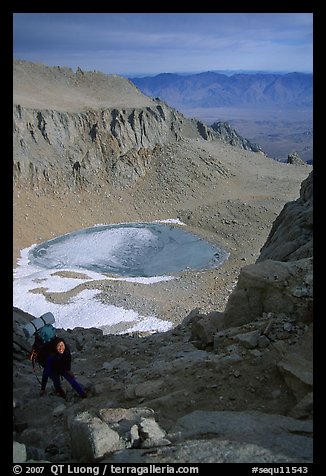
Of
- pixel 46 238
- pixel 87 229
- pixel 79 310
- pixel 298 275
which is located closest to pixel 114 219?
pixel 87 229

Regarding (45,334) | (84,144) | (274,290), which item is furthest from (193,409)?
(84,144)

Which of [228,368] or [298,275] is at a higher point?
[298,275]

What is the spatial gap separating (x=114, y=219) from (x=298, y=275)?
3939 cm

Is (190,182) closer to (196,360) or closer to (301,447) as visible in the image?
(196,360)

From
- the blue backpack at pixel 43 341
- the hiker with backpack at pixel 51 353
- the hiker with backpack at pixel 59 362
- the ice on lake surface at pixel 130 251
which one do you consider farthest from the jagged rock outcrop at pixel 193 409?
the ice on lake surface at pixel 130 251

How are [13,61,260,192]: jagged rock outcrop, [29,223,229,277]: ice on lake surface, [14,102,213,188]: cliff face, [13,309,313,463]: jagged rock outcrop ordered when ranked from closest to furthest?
[13,309,313,463]: jagged rock outcrop, [29,223,229,277]: ice on lake surface, [14,102,213,188]: cliff face, [13,61,260,192]: jagged rock outcrop

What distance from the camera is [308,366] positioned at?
291 inches

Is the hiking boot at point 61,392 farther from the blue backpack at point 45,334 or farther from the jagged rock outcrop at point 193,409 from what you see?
the blue backpack at point 45,334

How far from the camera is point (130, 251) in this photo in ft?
126

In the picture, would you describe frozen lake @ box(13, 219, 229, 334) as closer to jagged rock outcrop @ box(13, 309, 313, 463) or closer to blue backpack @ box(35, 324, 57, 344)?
jagged rock outcrop @ box(13, 309, 313, 463)

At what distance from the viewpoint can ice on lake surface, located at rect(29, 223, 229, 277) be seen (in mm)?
34969

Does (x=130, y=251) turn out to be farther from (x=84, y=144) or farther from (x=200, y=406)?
(x=200, y=406)

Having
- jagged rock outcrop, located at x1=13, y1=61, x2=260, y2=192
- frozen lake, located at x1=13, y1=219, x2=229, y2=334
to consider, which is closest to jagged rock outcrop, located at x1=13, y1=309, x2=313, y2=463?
frozen lake, located at x1=13, y1=219, x2=229, y2=334
